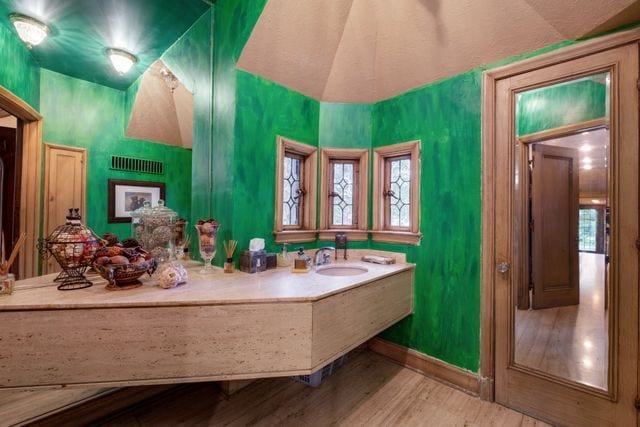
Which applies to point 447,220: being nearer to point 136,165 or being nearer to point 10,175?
point 136,165

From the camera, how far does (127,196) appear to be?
1.69 m

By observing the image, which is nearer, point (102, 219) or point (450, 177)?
point (102, 219)

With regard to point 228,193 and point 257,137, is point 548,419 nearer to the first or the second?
point 228,193

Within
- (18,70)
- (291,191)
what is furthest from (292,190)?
(18,70)

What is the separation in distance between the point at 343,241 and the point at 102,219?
1.78 metres

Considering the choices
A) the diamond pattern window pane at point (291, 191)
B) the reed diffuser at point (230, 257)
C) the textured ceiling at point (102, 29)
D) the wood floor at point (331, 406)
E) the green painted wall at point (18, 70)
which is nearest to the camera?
the green painted wall at point (18, 70)

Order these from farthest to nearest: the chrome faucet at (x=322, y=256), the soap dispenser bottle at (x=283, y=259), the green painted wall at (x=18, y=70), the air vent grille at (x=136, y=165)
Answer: the chrome faucet at (x=322, y=256) < the soap dispenser bottle at (x=283, y=259) < the air vent grille at (x=136, y=165) < the green painted wall at (x=18, y=70)

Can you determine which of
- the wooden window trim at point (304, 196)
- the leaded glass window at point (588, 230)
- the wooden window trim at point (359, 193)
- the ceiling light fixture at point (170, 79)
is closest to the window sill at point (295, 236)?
the wooden window trim at point (304, 196)

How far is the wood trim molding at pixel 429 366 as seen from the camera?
79.7 inches

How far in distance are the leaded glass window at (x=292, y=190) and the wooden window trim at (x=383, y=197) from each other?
0.71m

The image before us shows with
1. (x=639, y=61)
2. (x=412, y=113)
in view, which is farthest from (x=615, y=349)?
(x=412, y=113)

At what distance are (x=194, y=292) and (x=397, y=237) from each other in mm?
1709

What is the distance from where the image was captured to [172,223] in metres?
1.91

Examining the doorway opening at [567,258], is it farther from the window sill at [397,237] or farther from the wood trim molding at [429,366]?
the window sill at [397,237]
